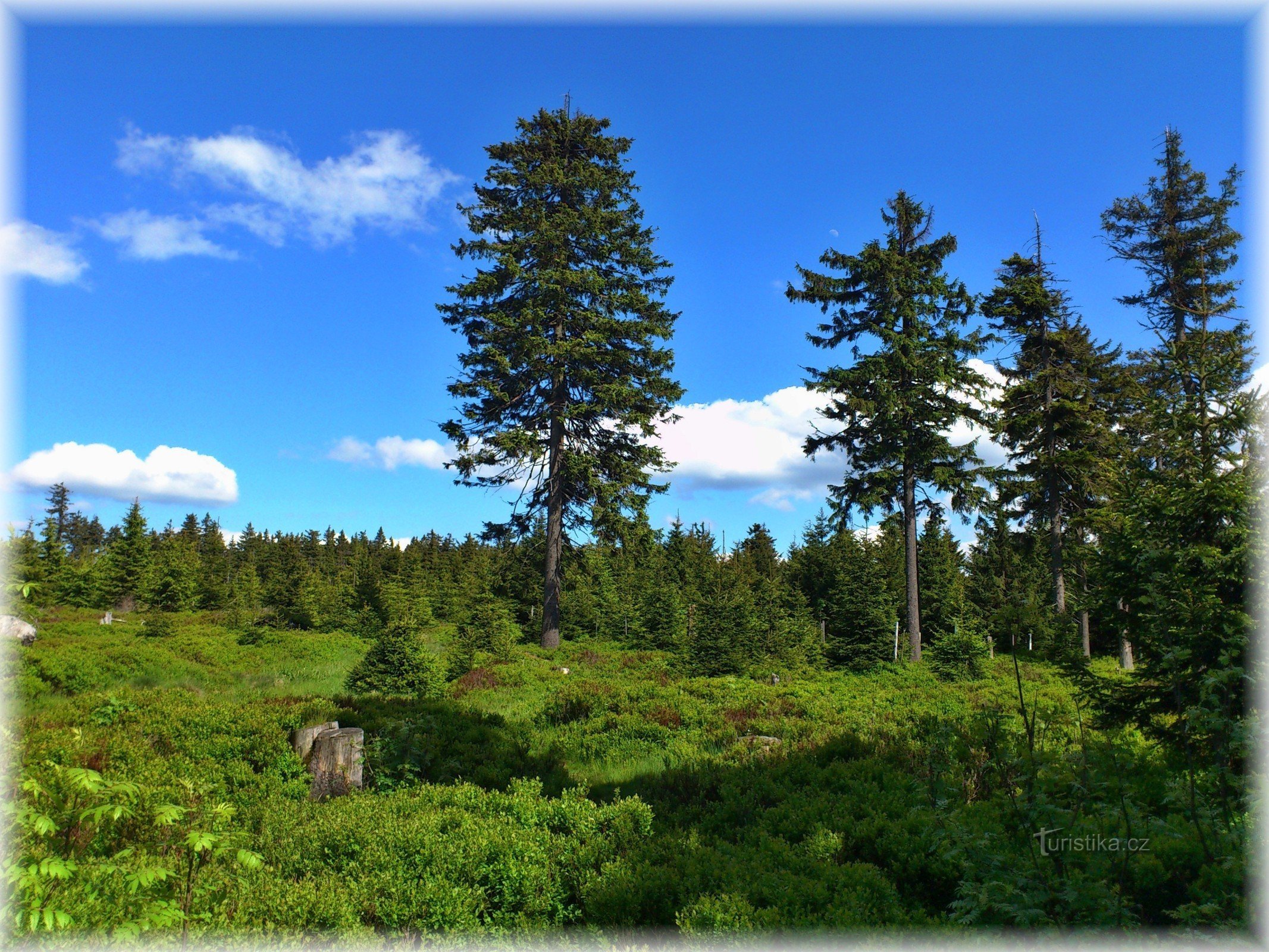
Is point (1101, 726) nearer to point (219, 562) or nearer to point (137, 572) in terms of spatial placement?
point (137, 572)

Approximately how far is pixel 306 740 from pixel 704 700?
7.63 metres

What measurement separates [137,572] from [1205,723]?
47610 mm

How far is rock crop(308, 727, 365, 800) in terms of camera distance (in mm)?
7512

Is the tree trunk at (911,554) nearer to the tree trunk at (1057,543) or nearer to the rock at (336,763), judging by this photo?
the tree trunk at (1057,543)

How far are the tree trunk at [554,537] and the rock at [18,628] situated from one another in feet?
42.6

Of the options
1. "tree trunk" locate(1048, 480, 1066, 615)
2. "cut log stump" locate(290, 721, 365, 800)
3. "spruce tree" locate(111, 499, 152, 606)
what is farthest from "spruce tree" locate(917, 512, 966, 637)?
"spruce tree" locate(111, 499, 152, 606)

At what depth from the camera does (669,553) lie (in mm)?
46062

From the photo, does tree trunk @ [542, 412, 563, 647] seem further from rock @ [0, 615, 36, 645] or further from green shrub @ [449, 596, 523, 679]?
rock @ [0, 615, 36, 645]

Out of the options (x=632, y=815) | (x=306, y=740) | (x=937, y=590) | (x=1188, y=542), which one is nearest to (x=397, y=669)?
(x=306, y=740)

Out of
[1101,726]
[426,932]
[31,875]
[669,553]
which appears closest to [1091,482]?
[1101,726]

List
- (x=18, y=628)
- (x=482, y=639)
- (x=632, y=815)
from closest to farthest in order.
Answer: (x=632, y=815) < (x=18, y=628) < (x=482, y=639)

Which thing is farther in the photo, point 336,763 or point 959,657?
point 959,657

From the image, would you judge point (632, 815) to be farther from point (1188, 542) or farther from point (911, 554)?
point (911, 554)

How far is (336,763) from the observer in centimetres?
762
